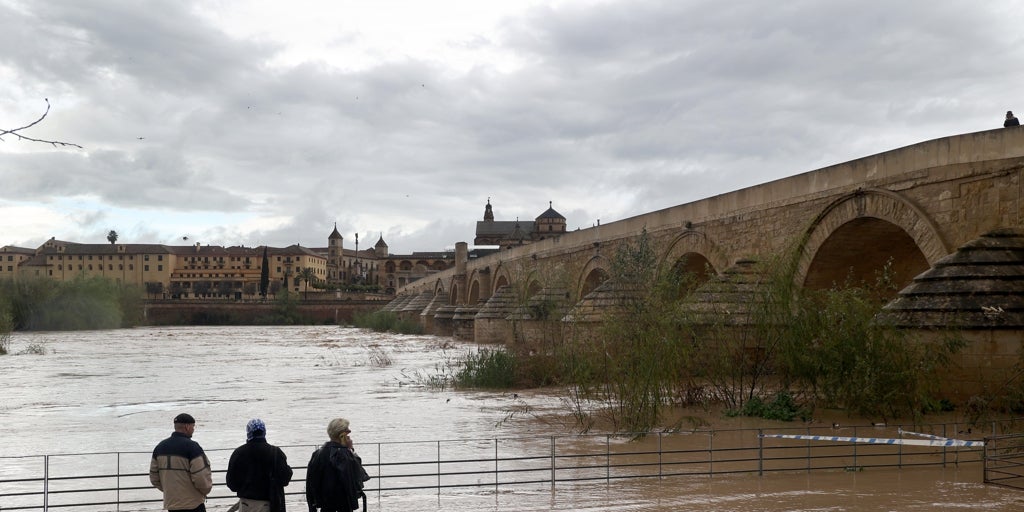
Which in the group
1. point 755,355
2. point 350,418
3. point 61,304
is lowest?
point 350,418

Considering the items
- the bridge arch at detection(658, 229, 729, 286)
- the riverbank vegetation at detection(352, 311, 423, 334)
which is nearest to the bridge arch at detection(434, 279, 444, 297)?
the riverbank vegetation at detection(352, 311, 423, 334)

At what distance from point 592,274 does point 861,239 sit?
46.2 ft

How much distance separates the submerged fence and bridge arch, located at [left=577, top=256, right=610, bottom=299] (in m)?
16.5

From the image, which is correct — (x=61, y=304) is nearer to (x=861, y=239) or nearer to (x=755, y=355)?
(x=861, y=239)

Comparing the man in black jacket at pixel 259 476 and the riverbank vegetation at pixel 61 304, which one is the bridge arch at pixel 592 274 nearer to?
the man in black jacket at pixel 259 476

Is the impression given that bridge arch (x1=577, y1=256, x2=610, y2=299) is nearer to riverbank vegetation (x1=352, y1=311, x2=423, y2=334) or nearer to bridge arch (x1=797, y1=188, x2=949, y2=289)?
bridge arch (x1=797, y1=188, x2=949, y2=289)

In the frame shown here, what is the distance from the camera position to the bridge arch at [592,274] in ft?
92.2

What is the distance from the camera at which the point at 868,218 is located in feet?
49.0

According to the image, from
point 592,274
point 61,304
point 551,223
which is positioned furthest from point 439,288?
point 551,223

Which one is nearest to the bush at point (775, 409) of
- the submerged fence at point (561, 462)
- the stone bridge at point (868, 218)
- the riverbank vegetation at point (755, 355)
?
the riverbank vegetation at point (755, 355)

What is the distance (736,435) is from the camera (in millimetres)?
11469

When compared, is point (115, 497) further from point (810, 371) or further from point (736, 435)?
point (810, 371)

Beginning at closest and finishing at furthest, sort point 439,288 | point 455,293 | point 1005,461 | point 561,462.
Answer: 1. point 1005,461
2. point 561,462
3. point 455,293
4. point 439,288

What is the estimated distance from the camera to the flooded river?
792cm
